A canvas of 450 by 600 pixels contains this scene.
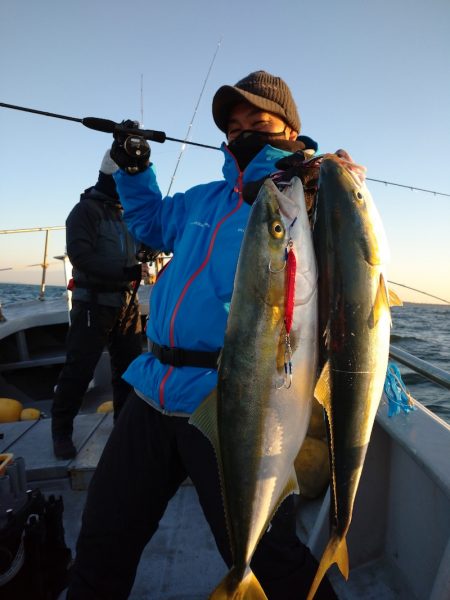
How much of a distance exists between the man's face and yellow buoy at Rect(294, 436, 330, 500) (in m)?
2.26

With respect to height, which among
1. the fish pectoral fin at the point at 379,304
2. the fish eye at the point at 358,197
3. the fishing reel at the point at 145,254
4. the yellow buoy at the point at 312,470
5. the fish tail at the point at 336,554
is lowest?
the yellow buoy at the point at 312,470

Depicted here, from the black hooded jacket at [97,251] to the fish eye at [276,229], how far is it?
2885 mm

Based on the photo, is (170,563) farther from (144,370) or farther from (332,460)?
(332,460)

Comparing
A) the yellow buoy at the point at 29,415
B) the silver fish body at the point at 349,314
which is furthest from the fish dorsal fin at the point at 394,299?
the yellow buoy at the point at 29,415

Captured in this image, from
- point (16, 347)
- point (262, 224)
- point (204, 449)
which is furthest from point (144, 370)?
point (16, 347)

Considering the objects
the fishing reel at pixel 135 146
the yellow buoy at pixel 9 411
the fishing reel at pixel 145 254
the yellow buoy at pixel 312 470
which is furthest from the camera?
the yellow buoy at pixel 9 411

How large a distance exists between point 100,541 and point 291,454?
3.61 feet

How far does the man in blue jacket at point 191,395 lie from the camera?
1723 mm

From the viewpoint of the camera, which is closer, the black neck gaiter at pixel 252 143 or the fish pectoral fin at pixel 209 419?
the fish pectoral fin at pixel 209 419

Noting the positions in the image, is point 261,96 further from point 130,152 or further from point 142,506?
point 142,506

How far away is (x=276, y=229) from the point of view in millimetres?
1267

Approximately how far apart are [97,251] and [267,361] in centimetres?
318

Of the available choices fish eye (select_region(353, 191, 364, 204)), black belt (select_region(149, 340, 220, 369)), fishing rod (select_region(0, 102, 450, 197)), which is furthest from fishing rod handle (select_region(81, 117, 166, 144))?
fish eye (select_region(353, 191, 364, 204))

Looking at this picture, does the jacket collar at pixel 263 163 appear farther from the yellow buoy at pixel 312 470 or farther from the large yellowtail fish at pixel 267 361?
the yellow buoy at pixel 312 470
